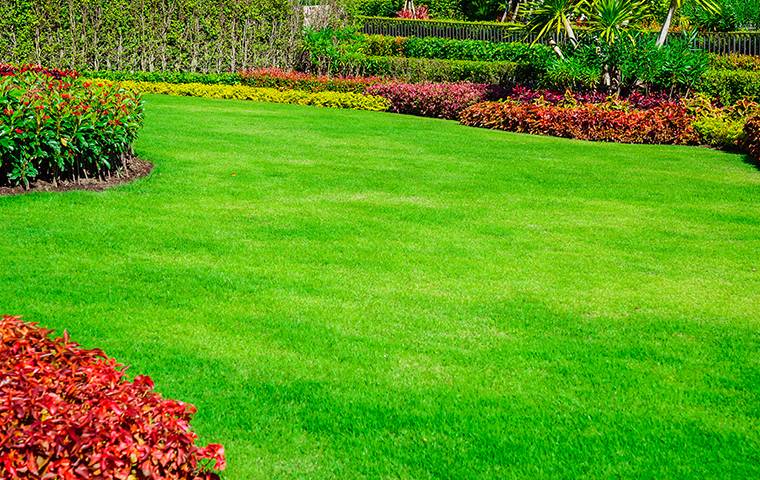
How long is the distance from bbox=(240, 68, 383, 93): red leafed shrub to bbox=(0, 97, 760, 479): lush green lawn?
9.92 meters

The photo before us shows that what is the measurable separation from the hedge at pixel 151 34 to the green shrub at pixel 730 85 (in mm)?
12056

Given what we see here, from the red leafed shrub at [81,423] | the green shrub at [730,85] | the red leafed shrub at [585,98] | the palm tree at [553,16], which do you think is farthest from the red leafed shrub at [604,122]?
the red leafed shrub at [81,423]

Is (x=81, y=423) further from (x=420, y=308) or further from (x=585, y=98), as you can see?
(x=585, y=98)

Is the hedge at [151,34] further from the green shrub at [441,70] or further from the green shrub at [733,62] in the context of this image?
the green shrub at [733,62]

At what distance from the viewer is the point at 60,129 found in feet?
33.9

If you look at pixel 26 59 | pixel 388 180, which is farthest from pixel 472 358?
pixel 26 59

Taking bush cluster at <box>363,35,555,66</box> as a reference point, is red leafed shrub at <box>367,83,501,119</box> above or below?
below

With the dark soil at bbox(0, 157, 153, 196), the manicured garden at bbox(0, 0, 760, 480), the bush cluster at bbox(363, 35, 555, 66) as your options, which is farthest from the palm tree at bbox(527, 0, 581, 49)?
the dark soil at bbox(0, 157, 153, 196)

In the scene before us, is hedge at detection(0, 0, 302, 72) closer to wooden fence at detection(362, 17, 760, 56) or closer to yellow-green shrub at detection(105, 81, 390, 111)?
yellow-green shrub at detection(105, 81, 390, 111)

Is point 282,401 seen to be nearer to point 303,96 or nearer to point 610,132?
point 610,132

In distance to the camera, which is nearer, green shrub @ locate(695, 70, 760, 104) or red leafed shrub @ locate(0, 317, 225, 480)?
red leafed shrub @ locate(0, 317, 225, 480)

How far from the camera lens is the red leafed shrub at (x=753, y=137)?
1508 centimetres

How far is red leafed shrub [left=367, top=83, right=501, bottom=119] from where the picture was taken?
20.5 metres

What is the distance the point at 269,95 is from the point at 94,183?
11.9 meters
